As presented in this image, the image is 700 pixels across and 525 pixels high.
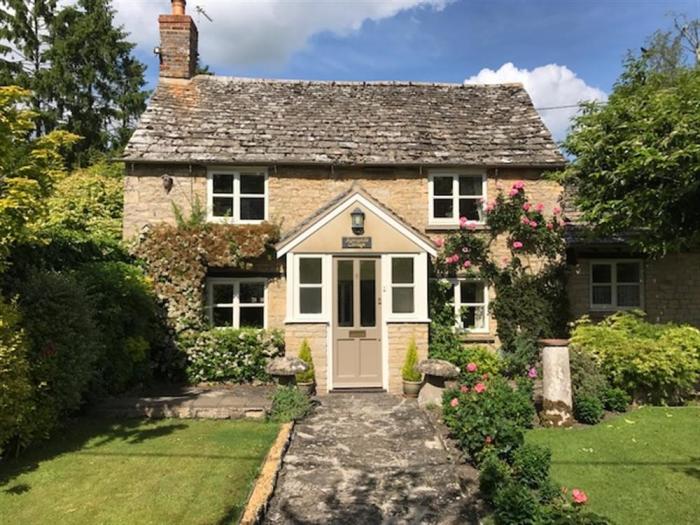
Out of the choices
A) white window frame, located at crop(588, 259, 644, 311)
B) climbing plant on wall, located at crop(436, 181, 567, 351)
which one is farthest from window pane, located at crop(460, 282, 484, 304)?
white window frame, located at crop(588, 259, 644, 311)

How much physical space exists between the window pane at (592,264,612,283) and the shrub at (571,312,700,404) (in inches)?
152

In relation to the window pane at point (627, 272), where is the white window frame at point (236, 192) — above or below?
above

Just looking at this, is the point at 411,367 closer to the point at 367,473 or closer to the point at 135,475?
the point at 367,473

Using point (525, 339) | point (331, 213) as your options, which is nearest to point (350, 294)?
point (331, 213)

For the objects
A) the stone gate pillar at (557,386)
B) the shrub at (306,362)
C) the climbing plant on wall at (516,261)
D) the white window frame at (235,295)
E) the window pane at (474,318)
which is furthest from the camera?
the window pane at (474,318)

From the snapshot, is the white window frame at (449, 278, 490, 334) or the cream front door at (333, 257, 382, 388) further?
→ the white window frame at (449, 278, 490, 334)

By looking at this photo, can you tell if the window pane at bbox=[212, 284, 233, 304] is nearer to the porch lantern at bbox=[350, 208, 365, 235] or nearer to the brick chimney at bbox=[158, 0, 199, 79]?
the porch lantern at bbox=[350, 208, 365, 235]

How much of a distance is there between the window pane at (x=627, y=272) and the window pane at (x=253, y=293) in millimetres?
10571

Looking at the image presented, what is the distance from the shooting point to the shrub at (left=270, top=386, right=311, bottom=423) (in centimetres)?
930

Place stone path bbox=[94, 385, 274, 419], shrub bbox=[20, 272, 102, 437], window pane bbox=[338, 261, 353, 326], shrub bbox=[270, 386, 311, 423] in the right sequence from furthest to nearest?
window pane bbox=[338, 261, 353, 326], stone path bbox=[94, 385, 274, 419], shrub bbox=[270, 386, 311, 423], shrub bbox=[20, 272, 102, 437]

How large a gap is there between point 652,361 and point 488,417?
17.1 feet

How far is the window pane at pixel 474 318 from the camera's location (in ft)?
47.0

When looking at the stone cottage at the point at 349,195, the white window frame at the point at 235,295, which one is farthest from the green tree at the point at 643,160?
the white window frame at the point at 235,295

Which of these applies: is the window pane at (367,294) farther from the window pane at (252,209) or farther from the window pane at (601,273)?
the window pane at (601,273)
